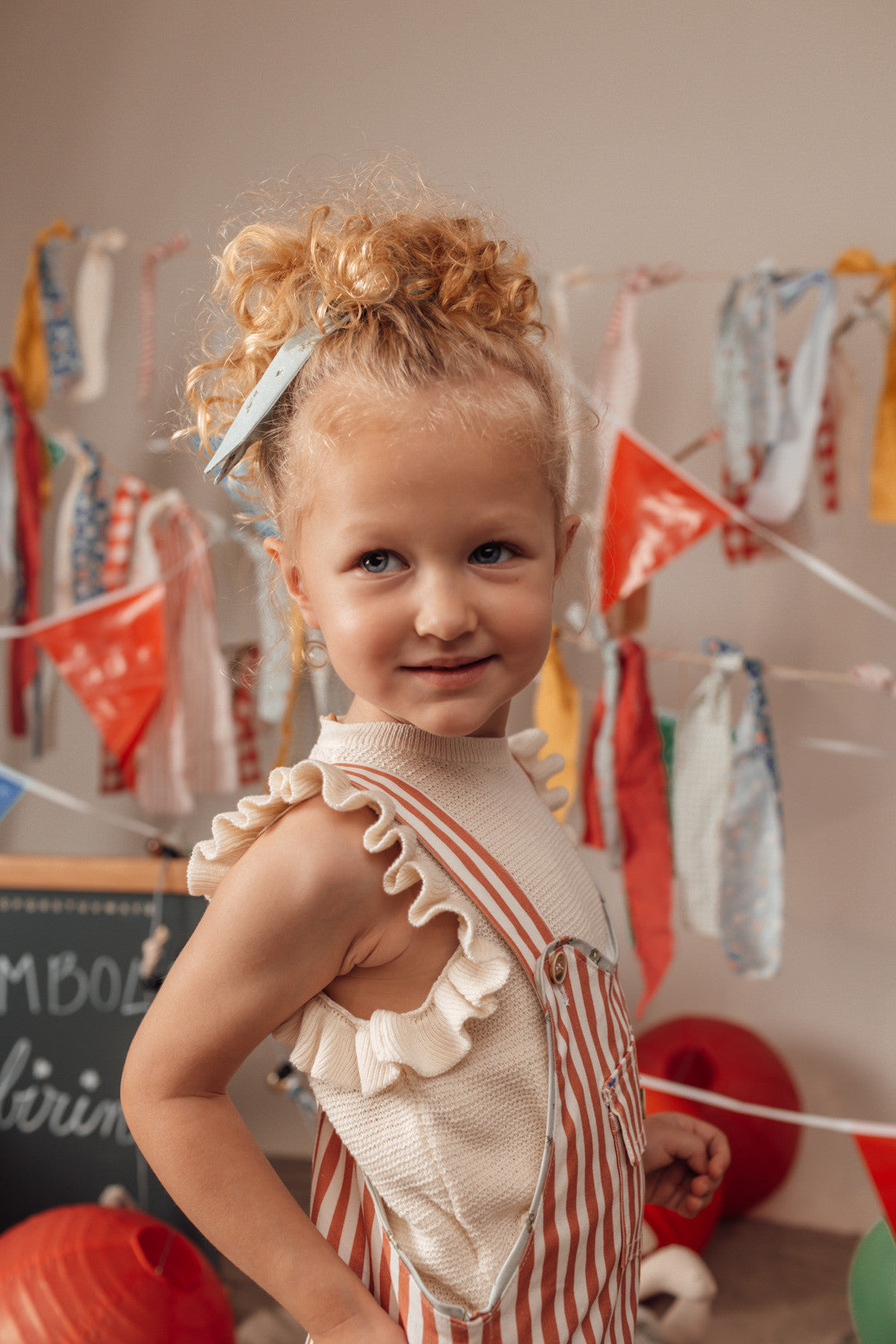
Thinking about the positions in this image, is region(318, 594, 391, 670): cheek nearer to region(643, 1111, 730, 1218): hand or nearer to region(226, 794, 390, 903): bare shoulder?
region(226, 794, 390, 903): bare shoulder

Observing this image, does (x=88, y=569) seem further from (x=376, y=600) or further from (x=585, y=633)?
(x=376, y=600)

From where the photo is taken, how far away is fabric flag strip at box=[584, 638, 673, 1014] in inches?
58.7

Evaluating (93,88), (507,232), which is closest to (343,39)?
(93,88)

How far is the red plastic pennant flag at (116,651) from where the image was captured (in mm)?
1609

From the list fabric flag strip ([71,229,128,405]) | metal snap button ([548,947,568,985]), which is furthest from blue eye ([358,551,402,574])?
fabric flag strip ([71,229,128,405])

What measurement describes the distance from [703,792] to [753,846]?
99 mm

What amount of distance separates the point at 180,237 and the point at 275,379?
126 centimetres

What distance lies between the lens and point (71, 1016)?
157 centimetres

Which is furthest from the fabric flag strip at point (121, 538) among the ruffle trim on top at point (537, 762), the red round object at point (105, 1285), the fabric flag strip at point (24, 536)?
the ruffle trim on top at point (537, 762)

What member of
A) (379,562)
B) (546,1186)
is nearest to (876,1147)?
(546,1186)

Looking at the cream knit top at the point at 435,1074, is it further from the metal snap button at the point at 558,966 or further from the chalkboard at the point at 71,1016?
the chalkboard at the point at 71,1016

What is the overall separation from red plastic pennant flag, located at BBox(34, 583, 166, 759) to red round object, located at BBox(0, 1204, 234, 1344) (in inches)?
28.0

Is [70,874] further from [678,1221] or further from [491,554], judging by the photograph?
[491,554]

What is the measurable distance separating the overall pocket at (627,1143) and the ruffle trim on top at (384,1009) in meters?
0.13
